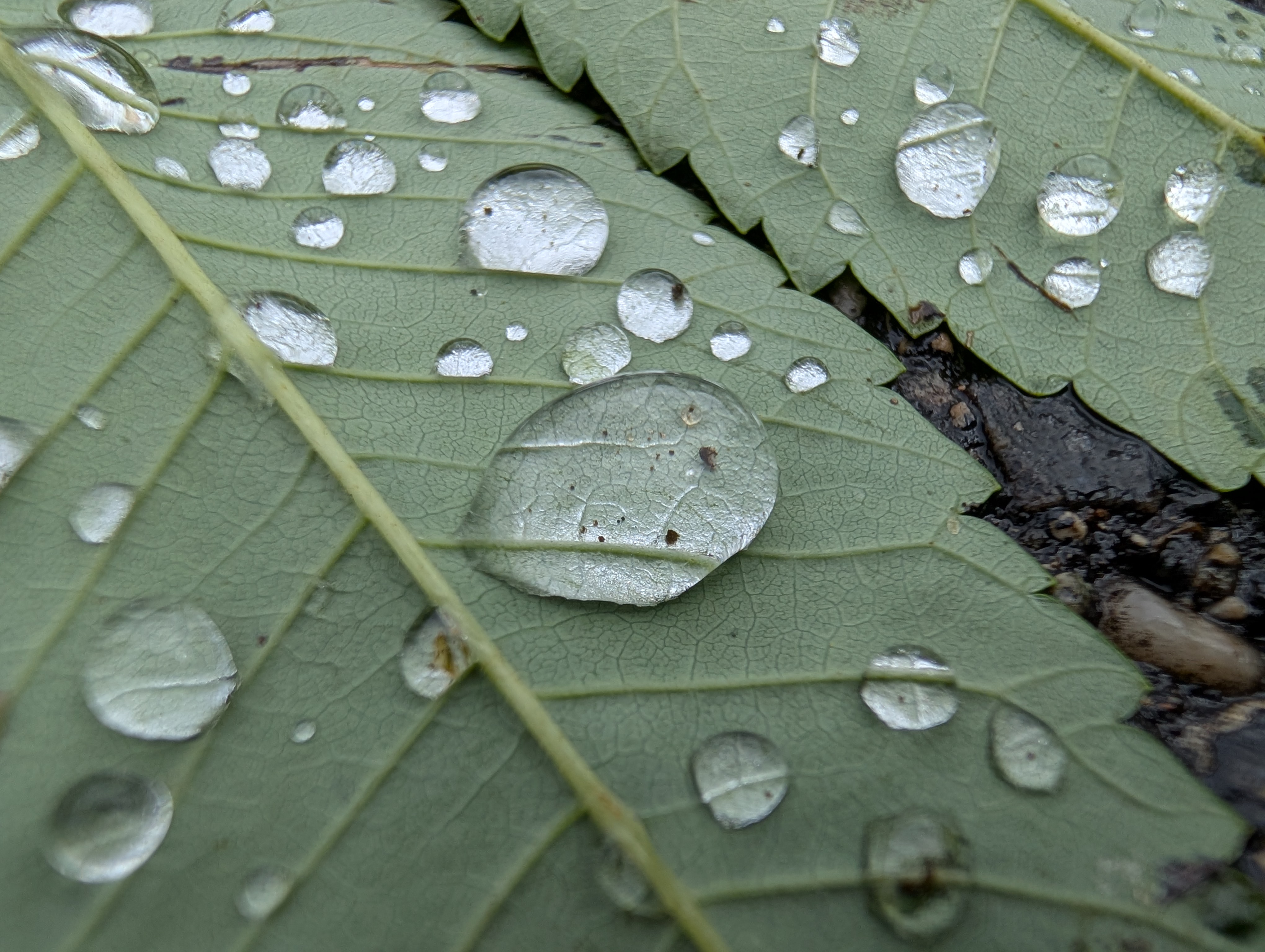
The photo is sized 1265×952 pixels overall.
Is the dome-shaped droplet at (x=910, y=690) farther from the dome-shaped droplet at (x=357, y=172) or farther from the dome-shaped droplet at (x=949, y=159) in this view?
the dome-shaped droplet at (x=357, y=172)

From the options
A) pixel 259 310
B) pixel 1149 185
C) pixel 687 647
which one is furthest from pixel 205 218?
pixel 1149 185

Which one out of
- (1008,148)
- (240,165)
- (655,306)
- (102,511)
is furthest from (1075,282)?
(102,511)

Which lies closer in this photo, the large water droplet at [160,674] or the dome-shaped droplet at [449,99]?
the large water droplet at [160,674]

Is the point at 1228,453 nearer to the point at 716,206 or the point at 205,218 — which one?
the point at 716,206

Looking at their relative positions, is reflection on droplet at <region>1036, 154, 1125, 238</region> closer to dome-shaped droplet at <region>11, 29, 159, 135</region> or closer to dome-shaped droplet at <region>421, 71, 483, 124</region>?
dome-shaped droplet at <region>421, 71, 483, 124</region>

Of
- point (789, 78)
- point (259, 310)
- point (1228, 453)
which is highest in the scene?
point (789, 78)

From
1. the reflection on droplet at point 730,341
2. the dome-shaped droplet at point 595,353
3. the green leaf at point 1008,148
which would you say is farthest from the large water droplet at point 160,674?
the green leaf at point 1008,148

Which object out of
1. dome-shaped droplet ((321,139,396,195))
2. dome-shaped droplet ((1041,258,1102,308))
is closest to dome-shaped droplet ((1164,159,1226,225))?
dome-shaped droplet ((1041,258,1102,308))
